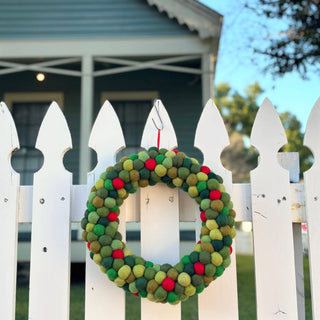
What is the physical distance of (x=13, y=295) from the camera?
4.91 ft

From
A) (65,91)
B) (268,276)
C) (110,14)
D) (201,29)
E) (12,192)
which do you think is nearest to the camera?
(268,276)

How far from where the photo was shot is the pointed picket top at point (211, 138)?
4.95ft

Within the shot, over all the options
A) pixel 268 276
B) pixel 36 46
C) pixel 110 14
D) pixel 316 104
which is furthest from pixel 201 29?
pixel 268 276

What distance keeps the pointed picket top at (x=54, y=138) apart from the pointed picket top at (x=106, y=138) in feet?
0.36

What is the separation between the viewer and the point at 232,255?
56.1 inches

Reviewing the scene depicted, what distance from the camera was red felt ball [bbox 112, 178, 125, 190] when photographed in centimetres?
131

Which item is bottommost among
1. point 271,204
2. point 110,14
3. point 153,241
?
point 153,241

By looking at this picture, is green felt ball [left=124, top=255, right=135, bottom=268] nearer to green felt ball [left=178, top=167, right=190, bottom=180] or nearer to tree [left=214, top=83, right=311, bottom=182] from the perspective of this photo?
green felt ball [left=178, top=167, right=190, bottom=180]

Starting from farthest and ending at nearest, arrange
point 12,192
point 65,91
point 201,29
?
point 65,91 → point 201,29 → point 12,192

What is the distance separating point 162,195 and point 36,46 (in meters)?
5.71

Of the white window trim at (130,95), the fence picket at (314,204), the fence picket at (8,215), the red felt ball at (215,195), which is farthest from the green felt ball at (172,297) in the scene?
the white window trim at (130,95)

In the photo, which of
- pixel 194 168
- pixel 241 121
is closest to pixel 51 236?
pixel 194 168

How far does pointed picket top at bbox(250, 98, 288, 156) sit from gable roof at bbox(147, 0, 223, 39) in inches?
188

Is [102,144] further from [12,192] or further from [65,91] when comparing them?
[65,91]
